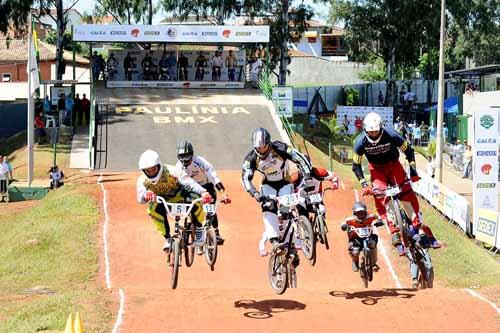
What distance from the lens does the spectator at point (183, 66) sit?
5066cm

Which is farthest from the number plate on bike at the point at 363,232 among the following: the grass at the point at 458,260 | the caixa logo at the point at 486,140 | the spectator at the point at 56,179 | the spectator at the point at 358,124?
the spectator at the point at 358,124

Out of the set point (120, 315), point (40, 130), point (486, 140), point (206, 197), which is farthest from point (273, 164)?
point (40, 130)

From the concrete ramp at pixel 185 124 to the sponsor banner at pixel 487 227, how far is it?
38.6 ft

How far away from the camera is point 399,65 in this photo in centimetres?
6744

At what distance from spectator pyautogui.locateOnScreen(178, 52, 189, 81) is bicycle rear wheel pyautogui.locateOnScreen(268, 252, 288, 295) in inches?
1477

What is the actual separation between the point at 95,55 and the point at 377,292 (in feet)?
132

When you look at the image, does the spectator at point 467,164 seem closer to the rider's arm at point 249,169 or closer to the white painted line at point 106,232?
the white painted line at point 106,232

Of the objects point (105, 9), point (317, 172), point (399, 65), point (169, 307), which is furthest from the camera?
point (399, 65)

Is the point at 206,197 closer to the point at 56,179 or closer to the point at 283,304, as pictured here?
the point at 283,304

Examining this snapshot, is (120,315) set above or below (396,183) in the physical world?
below

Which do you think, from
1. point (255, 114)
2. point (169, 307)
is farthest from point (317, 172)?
point (255, 114)

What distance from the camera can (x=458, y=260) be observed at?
2300 cm

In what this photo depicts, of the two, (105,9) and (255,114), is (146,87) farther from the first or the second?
(105,9)

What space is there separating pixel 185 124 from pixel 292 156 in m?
27.9
